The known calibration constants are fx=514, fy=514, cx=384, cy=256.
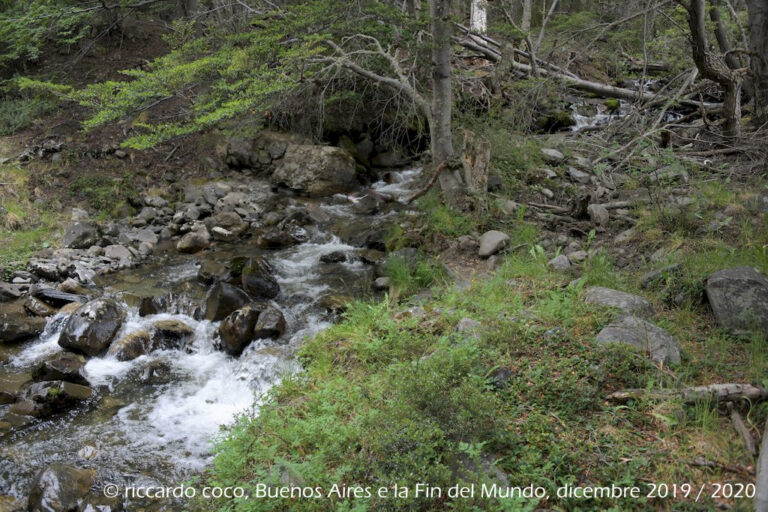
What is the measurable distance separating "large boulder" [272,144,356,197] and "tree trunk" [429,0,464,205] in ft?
11.8

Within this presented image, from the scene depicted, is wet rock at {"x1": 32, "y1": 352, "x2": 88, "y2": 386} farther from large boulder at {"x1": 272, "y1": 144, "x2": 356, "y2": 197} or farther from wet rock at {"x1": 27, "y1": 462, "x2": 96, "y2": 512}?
large boulder at {"x1": 272, "y1": 144, "x2": 356, "y2": 197}

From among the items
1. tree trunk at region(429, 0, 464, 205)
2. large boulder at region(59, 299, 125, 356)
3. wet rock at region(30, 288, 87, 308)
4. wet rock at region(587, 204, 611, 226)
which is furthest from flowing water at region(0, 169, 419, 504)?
wet rock at region(587, 204, 611, 226)

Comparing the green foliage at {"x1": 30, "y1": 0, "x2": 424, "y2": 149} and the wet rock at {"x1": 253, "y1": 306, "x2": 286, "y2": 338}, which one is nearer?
the wet rock at {"x1": 253, "y1": 306, "x2": 286, "y2": 338}

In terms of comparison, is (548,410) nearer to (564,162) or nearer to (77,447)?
(77,447)

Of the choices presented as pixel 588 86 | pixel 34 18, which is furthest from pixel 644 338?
pixel 34 18

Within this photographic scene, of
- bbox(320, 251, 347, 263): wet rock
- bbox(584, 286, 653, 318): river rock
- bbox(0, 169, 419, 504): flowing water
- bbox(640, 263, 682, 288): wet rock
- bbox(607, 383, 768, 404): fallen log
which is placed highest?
bbox(640, 263, 682, 288): wet rock

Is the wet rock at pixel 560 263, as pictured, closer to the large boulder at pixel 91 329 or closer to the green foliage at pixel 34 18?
the large boulder at pixel 91 329

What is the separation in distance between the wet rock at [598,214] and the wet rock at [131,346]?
6.09 m

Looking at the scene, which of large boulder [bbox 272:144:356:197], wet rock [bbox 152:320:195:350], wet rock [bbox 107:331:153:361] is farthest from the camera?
large boulder [bbox 272:144:356:197]

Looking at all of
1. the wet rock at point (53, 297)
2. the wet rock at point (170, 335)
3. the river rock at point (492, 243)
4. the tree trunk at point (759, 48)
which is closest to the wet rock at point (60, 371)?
the wet rock at point (170, 335)

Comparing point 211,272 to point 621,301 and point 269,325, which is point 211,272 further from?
point 621,301

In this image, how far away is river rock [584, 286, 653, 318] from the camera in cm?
449

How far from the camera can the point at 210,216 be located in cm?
1066

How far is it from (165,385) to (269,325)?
1.34 meters
